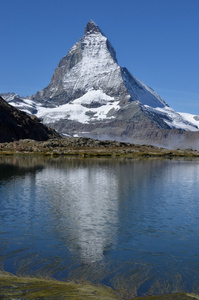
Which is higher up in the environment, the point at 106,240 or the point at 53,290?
the point at 53,290

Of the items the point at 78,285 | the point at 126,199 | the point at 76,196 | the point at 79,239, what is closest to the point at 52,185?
the point at 76,196

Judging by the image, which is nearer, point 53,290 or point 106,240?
point 53,290

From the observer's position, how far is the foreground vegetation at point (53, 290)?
19359 mm

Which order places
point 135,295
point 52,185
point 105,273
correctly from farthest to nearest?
point 52,185 → point 105,273 → point 135,295

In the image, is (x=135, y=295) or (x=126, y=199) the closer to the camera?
(x=135, y=295)

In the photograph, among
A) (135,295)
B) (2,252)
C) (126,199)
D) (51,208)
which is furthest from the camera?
(126,199)

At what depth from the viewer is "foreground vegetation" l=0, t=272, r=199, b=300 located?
A: 19359mm

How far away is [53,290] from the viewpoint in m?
20.1

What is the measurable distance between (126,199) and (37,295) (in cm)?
3677

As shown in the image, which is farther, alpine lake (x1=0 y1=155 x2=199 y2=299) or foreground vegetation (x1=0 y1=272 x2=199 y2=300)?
alpine lake (x1=0 y1=155 x2=199 y2=299)

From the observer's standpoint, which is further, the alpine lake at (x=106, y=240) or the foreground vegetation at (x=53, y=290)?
the alpine lake at (x=106, y=240)

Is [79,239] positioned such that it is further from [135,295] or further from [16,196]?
[16,196]

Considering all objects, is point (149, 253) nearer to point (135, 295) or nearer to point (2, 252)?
point (135, 295)

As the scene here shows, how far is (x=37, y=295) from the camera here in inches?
763
